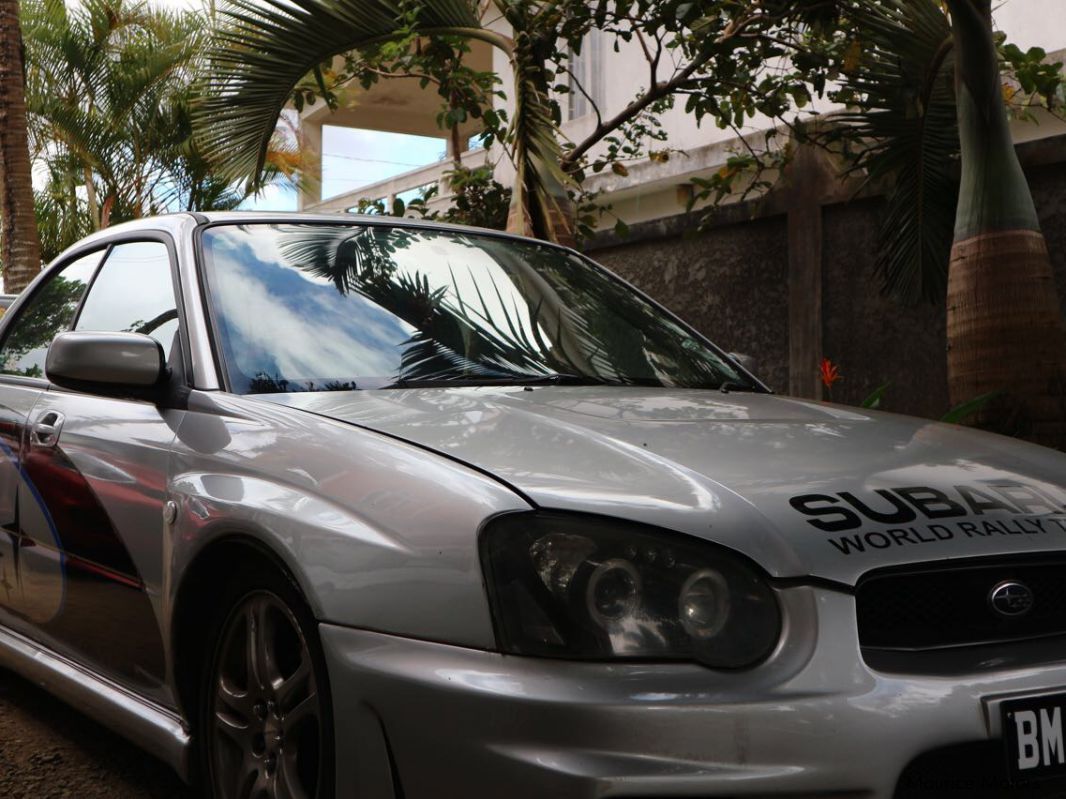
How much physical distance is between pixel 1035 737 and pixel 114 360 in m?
2.07

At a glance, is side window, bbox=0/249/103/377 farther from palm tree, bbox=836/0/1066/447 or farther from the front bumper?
palm tree, bbox=836/0/1066/447

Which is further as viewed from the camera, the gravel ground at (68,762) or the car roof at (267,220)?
the car roof at (267,220)

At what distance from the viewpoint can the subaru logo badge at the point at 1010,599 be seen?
2059mm

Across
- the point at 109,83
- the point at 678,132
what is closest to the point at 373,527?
the point at 678,132

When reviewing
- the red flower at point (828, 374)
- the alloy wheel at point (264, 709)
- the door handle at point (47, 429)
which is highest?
the door handle at point (47, 429)

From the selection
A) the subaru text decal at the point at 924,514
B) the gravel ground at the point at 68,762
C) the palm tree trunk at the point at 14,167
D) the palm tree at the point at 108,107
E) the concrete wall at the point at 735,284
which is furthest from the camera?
the palm tree at the point at 108,107

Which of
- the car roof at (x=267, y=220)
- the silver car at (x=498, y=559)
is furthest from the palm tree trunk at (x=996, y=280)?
the car roof at (x=267, y=220)

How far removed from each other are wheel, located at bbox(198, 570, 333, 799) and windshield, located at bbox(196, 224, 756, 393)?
55 cm

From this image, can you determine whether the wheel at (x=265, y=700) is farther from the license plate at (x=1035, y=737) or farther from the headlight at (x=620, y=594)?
the license plate at (x=1035, y=737)

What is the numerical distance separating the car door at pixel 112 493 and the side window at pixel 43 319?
211mm

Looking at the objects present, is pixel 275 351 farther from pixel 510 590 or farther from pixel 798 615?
pixel 798 615

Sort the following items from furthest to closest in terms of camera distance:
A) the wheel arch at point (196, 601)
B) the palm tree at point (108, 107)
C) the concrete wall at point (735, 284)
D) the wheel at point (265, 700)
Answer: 1. the palm tree at point (108, 107)
2. the concrete wall at point (735, 284)
3. the wheel arch at point (196, 601)
4. the wheel at point (265, 700)

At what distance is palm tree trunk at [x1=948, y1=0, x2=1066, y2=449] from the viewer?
4371 mm

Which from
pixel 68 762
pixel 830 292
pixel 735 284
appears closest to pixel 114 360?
pixel 68 762
